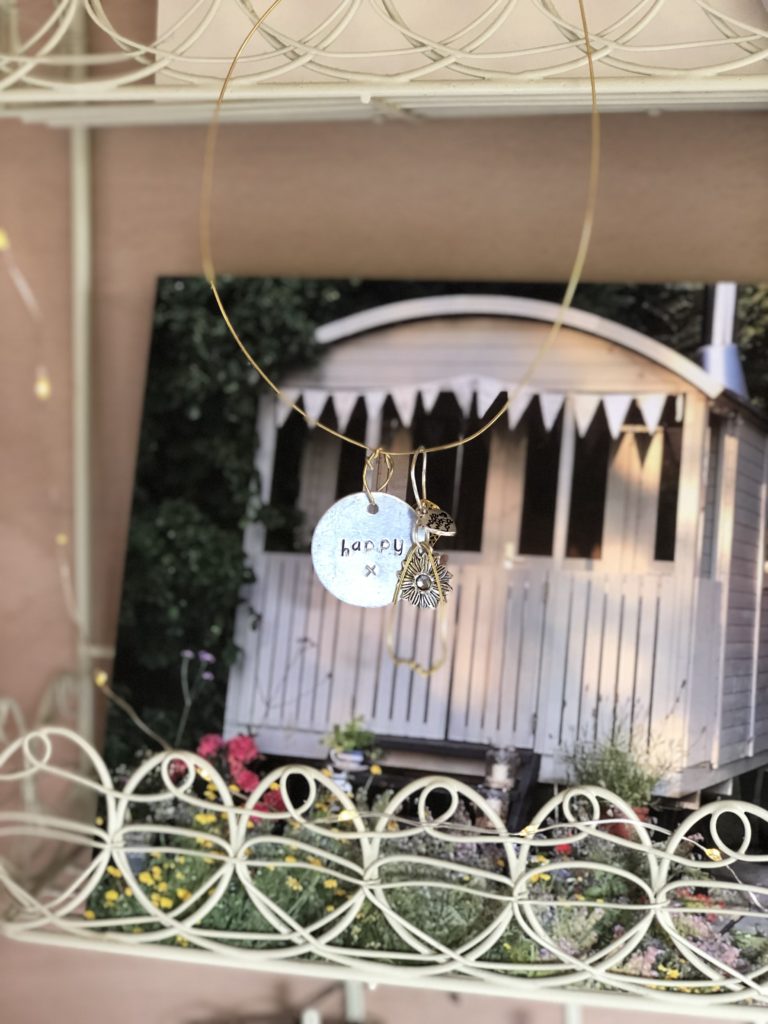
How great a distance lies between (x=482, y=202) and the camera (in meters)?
1.63

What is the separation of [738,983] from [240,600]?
82 cm

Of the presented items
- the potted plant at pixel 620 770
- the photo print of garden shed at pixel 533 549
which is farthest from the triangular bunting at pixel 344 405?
the potted plant at pixel 620 770

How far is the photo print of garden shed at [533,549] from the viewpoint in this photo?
147cm

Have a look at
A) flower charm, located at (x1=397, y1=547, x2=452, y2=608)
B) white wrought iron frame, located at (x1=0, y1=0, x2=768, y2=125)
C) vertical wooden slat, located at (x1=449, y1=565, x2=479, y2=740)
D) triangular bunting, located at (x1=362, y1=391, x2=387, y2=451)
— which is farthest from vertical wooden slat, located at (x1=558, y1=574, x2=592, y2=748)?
white wrought iron frame, located at (x1=0, y1=0, x2=768, y2=125)

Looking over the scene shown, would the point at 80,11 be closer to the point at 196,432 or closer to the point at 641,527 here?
the point at 196,432

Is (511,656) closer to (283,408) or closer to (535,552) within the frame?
(535,552)

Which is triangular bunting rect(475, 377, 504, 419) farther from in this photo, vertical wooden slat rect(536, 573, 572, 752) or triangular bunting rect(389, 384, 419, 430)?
vertical wooden slat rect(536, 573, 572, 752)

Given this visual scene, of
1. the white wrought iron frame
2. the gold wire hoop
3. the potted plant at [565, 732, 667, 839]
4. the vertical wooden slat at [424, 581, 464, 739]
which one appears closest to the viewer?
the gold wire hoop

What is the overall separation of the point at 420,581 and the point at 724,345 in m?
0.67

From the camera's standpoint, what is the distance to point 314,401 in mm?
1636

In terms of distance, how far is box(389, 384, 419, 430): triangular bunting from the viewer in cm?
160

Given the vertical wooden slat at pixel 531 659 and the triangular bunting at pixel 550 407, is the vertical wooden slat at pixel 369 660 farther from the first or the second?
the triangular bunting at pixel 550 407

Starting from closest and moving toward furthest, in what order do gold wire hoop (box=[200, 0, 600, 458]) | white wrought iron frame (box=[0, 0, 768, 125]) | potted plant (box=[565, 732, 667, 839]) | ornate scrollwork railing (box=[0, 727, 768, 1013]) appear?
gold wire hoop (box=[200, 0, 600, 458]) → white wrought iron frame (box=[0, 0, 768, 125]) → ornate scrollwork railing (box=[0, 727, 768, 1013]) → potted plant (box=[565, 732, 667, 839])

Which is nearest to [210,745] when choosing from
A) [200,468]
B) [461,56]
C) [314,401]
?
[200,468]
